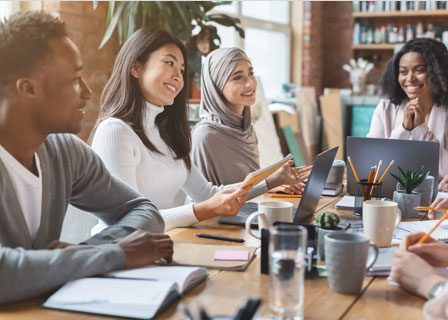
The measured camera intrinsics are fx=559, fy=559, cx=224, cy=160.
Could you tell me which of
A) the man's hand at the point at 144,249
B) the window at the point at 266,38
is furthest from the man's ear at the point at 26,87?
the window at the point at 266,38

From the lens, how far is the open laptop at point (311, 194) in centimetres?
152

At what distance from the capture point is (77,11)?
3.30 meters

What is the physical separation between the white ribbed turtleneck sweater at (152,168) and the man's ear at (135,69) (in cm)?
11

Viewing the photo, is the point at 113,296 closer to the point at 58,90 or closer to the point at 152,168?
the point at 58,90

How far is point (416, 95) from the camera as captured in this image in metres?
2.96

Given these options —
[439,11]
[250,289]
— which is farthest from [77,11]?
[439,11]

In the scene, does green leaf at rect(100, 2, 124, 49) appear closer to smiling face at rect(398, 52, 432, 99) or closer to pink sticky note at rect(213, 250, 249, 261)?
smiling face at rect(398, 52, 432, 99)

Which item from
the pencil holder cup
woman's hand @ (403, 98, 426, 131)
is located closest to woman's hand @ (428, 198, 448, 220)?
the pencil holder cup

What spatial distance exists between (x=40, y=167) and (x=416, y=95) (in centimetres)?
224

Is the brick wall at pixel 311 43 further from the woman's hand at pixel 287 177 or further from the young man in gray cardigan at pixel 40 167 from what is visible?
the young man in gray cardigan at pixel 40 167

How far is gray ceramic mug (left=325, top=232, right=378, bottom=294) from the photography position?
1.05 metres

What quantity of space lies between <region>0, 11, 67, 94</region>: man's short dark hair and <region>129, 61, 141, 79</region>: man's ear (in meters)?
0.78

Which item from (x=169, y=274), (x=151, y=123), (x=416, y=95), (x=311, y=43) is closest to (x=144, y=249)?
(x=169, y=274)

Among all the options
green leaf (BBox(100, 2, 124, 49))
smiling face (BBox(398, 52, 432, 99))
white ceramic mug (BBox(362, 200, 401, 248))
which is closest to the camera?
white ceramic mug (BBox(362, 200, 401, 248))
